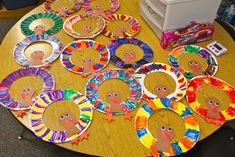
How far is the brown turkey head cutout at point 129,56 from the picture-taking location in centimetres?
105

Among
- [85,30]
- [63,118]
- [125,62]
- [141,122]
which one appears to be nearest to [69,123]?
[63,118]

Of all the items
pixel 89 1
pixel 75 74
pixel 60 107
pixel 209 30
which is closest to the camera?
pixel 60 107

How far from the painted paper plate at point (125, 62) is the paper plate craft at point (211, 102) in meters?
0.23

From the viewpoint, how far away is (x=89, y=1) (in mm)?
1392

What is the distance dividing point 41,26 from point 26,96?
1.51 ft

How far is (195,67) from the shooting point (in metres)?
1.03

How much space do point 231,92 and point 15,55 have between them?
97 centimetres

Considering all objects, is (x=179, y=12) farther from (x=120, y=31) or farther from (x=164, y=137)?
(x=164, y=137)

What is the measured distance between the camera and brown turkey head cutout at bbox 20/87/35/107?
2.94 ft

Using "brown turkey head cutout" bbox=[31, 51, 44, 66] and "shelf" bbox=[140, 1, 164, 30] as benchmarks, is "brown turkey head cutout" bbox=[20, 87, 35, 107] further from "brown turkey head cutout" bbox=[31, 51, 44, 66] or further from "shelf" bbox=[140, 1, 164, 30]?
"shelf" bbox=[140, 1, 164, 30]

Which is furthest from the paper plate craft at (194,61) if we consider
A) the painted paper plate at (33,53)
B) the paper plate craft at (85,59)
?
the painted paper plate at (33,53)

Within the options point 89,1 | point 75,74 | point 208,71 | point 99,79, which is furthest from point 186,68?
point 89,1

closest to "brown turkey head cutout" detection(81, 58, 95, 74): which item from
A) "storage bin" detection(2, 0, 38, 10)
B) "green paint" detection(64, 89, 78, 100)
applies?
"green paint" detection(64, 89, 78, 100)

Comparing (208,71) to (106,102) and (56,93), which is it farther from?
(56,93)
